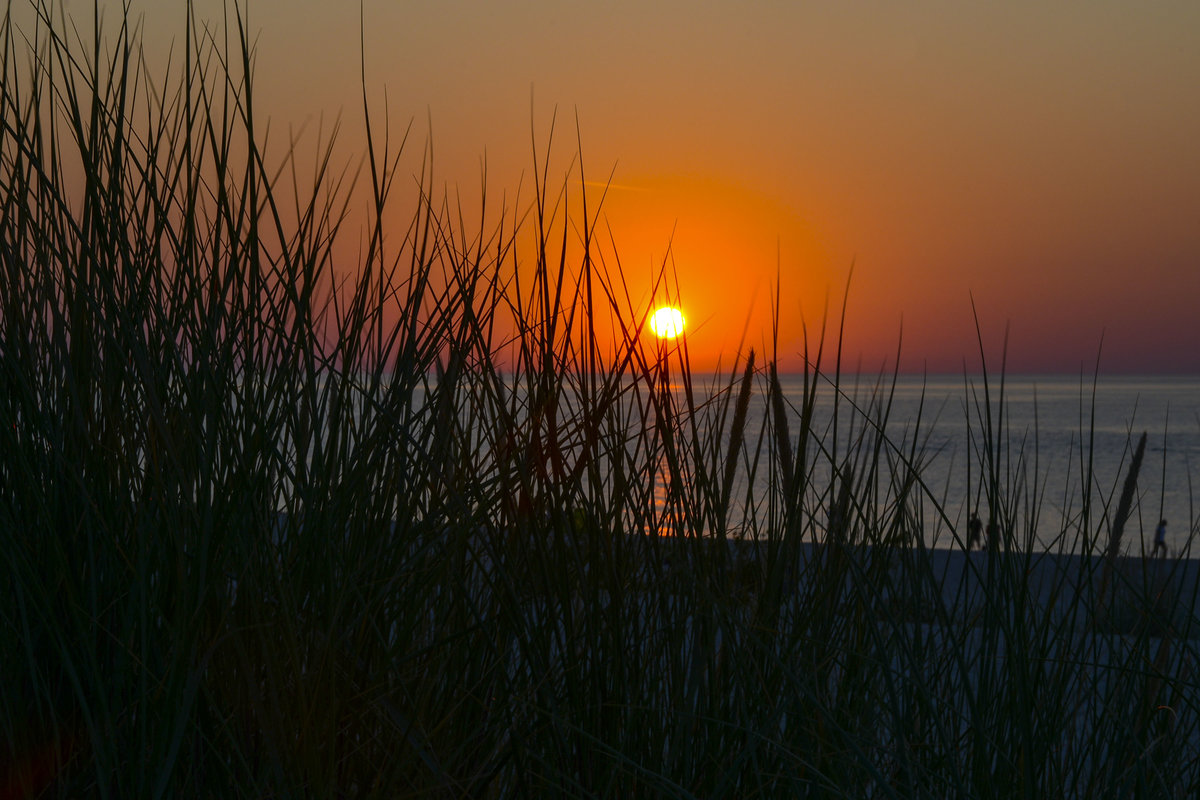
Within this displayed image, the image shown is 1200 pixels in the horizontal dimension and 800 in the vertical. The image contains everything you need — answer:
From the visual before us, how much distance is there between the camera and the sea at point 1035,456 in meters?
1.22

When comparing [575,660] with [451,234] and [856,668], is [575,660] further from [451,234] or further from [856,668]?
[451,234]

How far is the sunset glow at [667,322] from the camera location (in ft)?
3.75

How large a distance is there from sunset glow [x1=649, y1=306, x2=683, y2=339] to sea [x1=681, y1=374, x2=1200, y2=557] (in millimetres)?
190

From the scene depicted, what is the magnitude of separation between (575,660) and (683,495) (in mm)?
243

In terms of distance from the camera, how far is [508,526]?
42.1 inches

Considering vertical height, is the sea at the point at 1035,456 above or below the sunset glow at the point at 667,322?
below

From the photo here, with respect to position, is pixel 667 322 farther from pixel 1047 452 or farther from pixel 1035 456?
pixel 1047 452

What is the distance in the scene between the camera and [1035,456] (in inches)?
50.0

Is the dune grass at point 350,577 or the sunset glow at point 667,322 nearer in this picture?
the dune grass at point 350,577

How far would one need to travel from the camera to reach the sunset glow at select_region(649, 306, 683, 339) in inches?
44.9

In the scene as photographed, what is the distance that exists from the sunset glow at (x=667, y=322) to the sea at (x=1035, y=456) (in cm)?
19

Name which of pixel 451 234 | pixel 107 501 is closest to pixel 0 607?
pixel 107 501

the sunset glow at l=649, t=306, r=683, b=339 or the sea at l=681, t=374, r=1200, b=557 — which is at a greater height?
the sunset glow at l=649, t=306, r=683, b=339

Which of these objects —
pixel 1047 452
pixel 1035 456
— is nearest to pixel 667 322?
pixel 1035 456
